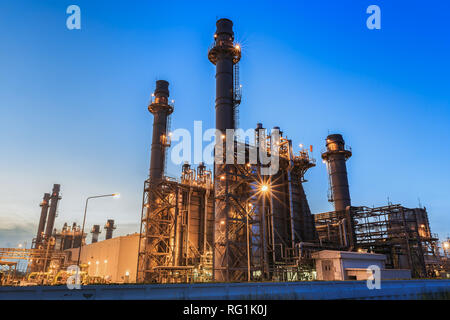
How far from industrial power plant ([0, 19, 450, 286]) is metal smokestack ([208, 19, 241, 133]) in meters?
0.13

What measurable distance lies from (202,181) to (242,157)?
19.8 metres

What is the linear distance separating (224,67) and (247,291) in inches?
1174

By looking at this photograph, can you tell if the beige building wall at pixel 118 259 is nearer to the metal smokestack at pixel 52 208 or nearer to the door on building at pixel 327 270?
Result: the door on building at pixel 327 270

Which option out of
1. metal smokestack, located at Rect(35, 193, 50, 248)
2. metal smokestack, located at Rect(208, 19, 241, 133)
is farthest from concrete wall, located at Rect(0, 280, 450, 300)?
metal smokestack, located at Rect(35, 193, 50, 248)

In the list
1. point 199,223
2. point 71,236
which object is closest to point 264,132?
Result: point 199,223

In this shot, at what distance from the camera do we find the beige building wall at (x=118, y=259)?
1997 inches

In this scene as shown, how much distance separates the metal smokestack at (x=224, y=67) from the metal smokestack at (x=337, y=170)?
2622 centimetres

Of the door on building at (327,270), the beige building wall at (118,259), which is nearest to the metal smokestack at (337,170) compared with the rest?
the door on building at (327,270)

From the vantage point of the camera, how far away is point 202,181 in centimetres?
Result: 5469

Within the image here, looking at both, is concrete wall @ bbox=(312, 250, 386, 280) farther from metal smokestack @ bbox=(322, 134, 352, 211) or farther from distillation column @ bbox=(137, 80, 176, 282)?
distillation column @ bbox=(137, 80, 176, 282)

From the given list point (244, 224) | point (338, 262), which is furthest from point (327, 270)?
point (244, 224)

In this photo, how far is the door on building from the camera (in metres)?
34.6

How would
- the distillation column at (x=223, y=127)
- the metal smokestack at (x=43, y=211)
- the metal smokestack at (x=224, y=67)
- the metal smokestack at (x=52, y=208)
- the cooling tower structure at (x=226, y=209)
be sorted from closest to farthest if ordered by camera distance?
1. the distillation column at (x=223, y=127)
2. the cooling tower structure at (x=226, y=209)
3. the metal smokestack at (x=224, y=67)
4. the metal smokestack at (x=52, y=208)
5. the metal smokestack at (x=43, y=211)
